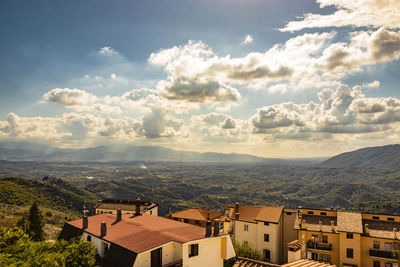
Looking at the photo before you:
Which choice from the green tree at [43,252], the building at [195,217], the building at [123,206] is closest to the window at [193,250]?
the green tree at [43,252]

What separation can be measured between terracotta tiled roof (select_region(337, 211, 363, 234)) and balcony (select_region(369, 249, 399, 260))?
3829 millimetres

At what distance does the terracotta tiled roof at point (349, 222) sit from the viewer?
50000 mm

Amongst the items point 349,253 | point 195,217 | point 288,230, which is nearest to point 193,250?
point 349,253

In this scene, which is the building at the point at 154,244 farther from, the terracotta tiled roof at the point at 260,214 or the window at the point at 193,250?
the terracotta tiled roof at the point at 260,214

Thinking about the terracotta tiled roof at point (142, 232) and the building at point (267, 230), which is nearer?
the terracotta tiled roof at point (142, 232)

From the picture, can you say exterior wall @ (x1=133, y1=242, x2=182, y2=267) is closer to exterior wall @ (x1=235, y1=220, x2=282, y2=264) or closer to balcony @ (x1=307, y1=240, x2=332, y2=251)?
balcony @ (x1=307, y1=240, x2=332, y2=251)

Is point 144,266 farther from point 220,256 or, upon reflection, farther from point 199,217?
point 199,217

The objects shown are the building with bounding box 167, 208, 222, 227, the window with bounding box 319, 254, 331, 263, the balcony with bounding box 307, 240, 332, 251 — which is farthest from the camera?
the building with bounding box 167, 208, 222, 227

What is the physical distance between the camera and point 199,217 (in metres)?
74.6

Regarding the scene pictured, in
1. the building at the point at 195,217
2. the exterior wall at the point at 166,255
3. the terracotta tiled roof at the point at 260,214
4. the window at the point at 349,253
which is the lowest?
the building at the point at 195,217

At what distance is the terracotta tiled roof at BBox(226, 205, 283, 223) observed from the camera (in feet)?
199

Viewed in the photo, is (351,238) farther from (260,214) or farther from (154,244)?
(154,244)

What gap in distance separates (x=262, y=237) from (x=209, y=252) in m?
34.9

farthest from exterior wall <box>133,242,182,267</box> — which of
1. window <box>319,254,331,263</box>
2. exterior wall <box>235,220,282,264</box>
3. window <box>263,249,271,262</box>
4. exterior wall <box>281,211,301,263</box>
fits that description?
exterior wall <box>281,211,301,263</box>
